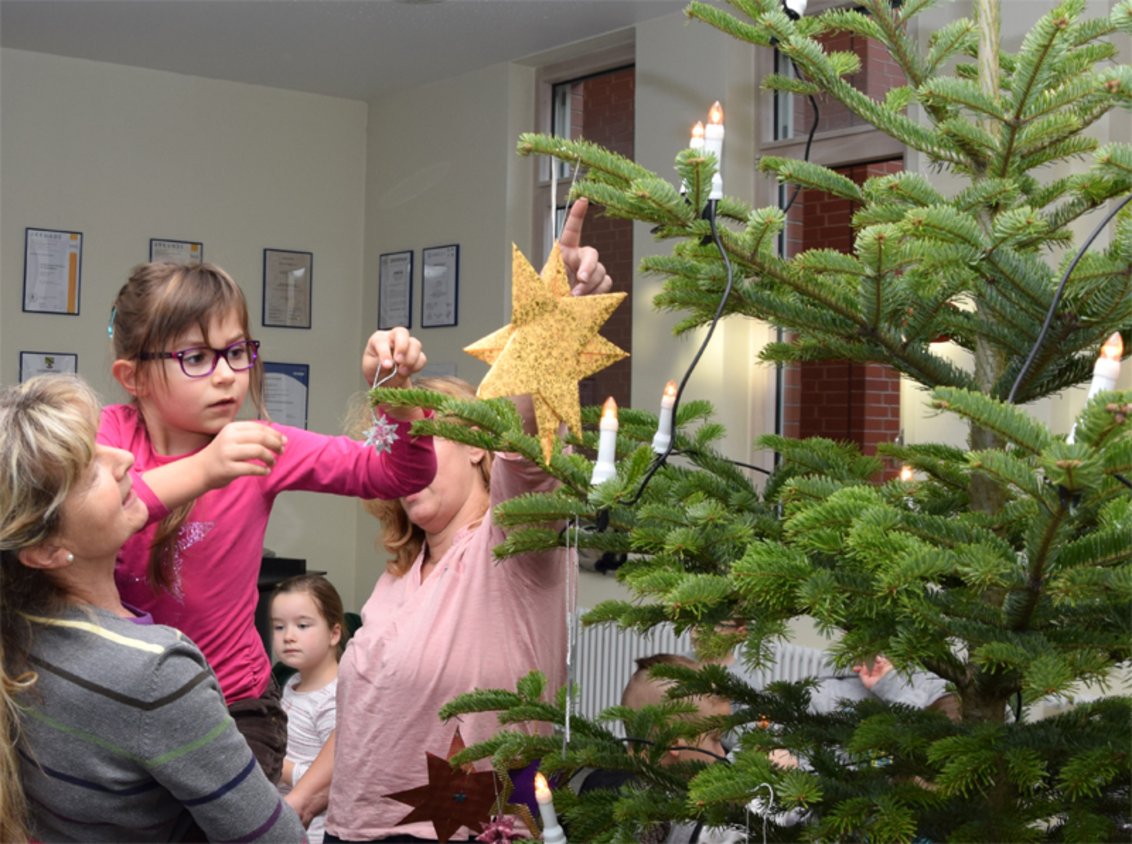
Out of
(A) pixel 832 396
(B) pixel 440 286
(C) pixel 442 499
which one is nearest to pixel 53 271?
(B) pixel 440 286

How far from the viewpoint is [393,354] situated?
59.3 inches

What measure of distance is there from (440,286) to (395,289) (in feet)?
1.41

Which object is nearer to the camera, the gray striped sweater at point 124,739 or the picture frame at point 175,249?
the gray striped sweater at point 124,739

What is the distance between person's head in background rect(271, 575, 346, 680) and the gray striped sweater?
2.37m

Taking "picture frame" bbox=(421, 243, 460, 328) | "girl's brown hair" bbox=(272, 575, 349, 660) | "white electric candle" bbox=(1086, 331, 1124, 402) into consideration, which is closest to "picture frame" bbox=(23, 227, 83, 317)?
"picture frame" bbox=(421, 243, 460, 328)

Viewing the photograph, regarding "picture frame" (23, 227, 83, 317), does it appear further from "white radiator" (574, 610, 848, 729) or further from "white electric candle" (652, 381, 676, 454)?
"white electric candle" (652, 381, 676, 454)

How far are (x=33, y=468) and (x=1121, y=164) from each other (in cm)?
105

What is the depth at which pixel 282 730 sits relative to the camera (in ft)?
5.87

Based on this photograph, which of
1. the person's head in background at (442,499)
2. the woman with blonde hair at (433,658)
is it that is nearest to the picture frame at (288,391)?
the person's head in background at (442,499)

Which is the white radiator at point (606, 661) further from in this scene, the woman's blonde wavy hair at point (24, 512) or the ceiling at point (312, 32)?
the woman's blonde wavy hair at point (24, 512)

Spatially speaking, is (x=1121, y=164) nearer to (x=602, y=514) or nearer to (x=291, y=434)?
(x=602, y=514)

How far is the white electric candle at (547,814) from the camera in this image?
133 centimetres

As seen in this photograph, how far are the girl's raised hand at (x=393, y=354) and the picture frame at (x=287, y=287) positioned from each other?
18.4 ft

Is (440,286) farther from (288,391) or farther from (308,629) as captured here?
(308,629)
